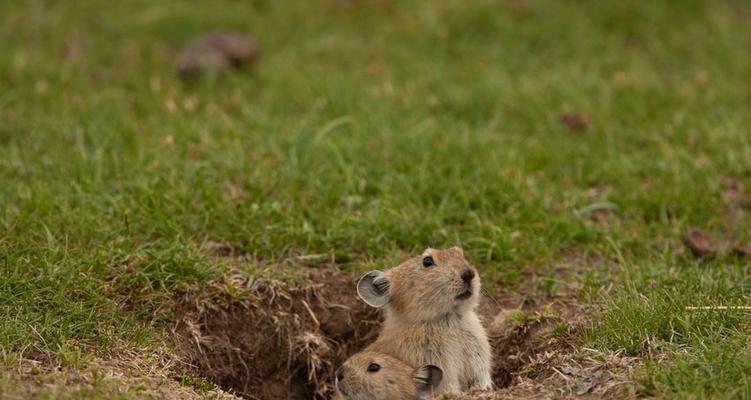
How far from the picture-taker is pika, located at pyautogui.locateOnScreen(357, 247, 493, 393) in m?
6.02

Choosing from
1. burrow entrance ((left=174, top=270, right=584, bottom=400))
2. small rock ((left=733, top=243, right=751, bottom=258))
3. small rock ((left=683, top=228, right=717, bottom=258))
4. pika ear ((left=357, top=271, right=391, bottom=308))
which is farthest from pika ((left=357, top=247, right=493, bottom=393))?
small rock ((left=733, top=243, right=751, bottom=258))

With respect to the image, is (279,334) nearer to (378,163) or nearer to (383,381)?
(383,381)

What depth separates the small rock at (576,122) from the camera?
29.2 ft

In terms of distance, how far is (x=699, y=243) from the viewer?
7.07 metres

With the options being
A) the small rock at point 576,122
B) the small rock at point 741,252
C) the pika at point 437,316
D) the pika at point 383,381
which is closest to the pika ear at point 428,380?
the pika at point 383,381

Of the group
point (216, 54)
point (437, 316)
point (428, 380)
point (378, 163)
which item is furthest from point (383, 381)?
point (216, 54)

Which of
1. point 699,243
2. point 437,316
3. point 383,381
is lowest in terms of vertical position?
point 383,381

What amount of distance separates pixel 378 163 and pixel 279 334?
6.32ft

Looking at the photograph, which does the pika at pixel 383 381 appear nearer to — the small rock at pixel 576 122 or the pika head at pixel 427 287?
the pika head at pixel 427 287

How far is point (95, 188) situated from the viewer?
7.25 metres

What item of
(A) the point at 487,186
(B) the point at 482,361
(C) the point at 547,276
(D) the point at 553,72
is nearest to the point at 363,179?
(A) the point at 487,186

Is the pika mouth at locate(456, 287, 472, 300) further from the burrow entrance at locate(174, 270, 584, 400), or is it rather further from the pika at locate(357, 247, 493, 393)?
the burrow entrance at locate(174, 270, 584, 400)

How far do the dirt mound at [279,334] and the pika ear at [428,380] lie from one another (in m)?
1.09

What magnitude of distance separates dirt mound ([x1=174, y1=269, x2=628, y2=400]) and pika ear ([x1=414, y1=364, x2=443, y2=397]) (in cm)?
59
